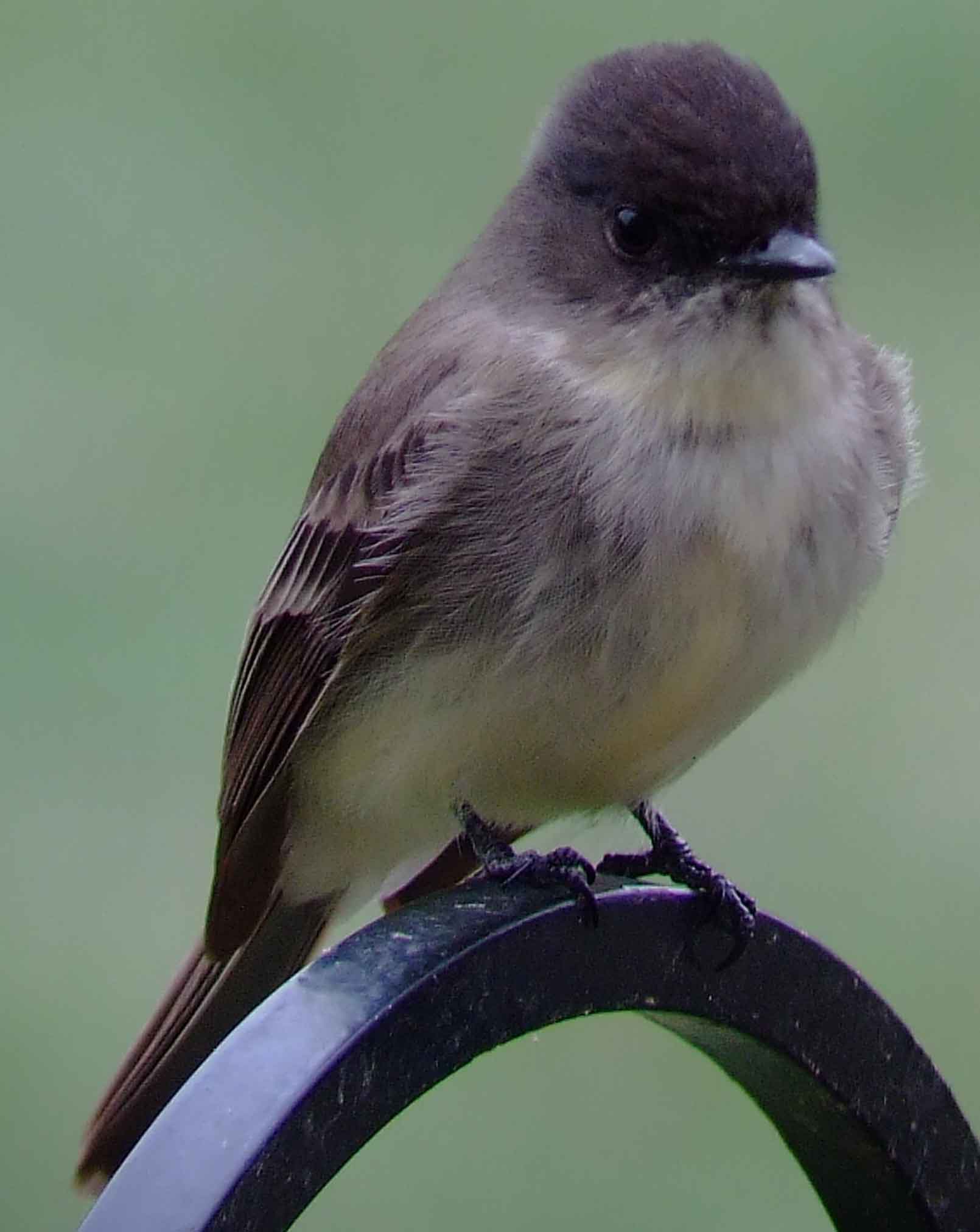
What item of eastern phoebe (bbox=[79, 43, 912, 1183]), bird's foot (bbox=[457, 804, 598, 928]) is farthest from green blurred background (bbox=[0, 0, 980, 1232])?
eastern phoebe (bbox=[79, 43, 912, 1183])

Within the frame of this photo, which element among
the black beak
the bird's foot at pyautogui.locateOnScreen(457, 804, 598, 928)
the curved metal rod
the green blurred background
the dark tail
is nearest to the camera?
the curved metal rod

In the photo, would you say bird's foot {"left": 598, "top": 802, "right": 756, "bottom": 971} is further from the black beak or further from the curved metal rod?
the black beak

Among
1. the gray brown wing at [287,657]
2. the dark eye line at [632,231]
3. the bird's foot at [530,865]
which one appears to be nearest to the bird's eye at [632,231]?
the dark eye line at [632,231]

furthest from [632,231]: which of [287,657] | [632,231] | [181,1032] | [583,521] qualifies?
[181,1032]

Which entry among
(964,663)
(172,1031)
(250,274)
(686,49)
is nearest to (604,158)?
(686,49)

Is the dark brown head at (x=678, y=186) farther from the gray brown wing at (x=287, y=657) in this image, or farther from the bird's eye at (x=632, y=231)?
the gray brown wing at (x=287, y=657)

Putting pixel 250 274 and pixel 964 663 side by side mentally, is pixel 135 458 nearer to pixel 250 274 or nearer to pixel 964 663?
pixel 250 274

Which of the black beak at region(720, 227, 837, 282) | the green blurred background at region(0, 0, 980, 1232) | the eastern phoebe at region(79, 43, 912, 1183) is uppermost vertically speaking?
the black beak at region(720, 227, 837, 282)
